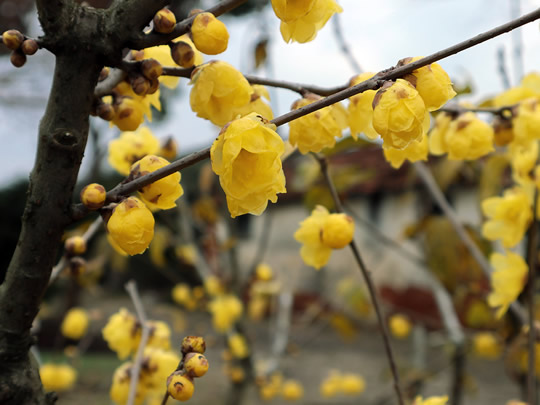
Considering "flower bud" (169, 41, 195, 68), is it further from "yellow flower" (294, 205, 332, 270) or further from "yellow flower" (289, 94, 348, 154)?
"yellow flower" (294, 205, 332, 270)

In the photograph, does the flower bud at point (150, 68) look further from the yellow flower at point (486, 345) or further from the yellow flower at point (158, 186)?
the yellow flower at point (486, 345)

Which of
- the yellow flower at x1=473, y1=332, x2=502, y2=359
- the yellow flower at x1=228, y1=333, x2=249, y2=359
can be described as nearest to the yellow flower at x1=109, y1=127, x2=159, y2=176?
the yellow flower at x1=228, y1=333, x2=249, y2=359

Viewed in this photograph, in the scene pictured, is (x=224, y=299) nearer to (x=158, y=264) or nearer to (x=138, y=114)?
(x=158, y=264)

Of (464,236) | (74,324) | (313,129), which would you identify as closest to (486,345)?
(464,236)

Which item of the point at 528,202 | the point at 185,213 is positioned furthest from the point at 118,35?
the point at 185,213

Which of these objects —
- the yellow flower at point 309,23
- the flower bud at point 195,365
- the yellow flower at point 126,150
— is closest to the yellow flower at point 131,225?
the flower bud at point 195,365

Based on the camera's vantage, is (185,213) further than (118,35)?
Yes
